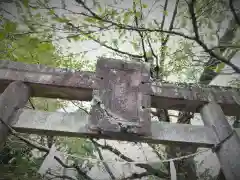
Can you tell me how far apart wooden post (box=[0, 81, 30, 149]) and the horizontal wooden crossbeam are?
126 millimetres

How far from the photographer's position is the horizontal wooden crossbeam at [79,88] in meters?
3.03

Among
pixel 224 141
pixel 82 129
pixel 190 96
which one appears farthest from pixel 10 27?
pixel 224 141

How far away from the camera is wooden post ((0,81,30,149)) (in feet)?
8.30

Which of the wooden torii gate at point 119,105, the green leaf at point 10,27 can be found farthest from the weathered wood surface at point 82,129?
the green leaf at point 10,27

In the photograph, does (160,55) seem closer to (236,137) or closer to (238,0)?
(238,0)

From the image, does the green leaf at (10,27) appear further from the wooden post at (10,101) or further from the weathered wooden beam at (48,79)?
the wooden post at (10,101)

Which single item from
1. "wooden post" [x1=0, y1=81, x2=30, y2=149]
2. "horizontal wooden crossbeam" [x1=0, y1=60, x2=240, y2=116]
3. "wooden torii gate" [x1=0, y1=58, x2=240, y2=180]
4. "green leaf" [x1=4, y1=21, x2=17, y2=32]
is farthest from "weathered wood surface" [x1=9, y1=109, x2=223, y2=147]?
"green leaf" [x1=4, y1=21, x2=17, y2=32]

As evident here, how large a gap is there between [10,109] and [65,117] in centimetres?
76

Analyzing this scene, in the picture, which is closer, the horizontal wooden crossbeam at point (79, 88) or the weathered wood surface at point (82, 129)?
the weathered wood surface at point (82, 129)

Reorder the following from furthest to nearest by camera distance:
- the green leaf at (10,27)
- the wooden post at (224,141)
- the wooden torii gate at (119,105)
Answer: the green leaf at (10,27), the wooden torii gate at (119,105), the wooden post at (224,141)

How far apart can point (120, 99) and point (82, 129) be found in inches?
27.1

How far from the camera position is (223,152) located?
8.76 feet

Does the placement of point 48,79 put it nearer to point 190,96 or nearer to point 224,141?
point 190,96

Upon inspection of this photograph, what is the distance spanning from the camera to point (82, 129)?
2.59 meters
